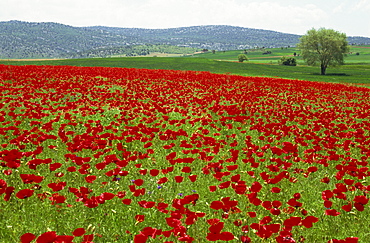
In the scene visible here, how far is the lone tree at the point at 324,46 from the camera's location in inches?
2172

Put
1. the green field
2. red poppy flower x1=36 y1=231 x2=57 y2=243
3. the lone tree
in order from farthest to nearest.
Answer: the lone tree → the green field → red poppy flower x1=36 y1=231 x2=57 y2=243

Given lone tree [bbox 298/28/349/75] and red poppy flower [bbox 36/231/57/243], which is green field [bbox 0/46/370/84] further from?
red poppy flower [bbox 36/231/57/243]

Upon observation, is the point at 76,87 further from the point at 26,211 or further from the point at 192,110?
the point at 26,211

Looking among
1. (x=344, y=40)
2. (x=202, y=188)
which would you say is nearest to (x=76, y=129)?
(x=202, y=188)

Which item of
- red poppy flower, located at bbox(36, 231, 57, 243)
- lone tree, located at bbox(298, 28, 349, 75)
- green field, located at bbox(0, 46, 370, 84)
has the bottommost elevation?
red poppy flower, located at bbox(36, 231, 57, 243)

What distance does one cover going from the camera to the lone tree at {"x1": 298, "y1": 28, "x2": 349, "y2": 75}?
55156 millimetres

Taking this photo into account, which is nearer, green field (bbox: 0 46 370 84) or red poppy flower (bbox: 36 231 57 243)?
red poppy flower (bbox: 36 231 57 243)

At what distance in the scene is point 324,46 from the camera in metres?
55.9

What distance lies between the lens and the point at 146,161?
6.09 m

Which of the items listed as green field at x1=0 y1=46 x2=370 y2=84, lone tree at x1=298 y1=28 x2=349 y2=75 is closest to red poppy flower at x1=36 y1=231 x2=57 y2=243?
green field at x1=0 y1=46 x2=370 y2=84

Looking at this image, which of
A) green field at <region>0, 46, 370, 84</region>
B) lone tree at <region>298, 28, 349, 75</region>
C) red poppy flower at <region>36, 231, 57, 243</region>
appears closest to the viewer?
red poppy flower at <region>36, 231, 57, 243</region>

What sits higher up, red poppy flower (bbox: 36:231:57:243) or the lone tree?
the lone tree

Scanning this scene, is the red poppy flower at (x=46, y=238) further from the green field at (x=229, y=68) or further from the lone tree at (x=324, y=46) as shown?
the lone tree at (x=324, y=46)

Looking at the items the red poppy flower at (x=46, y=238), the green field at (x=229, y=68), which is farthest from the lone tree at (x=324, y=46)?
the red poppy flower at (x=46, y=238)
